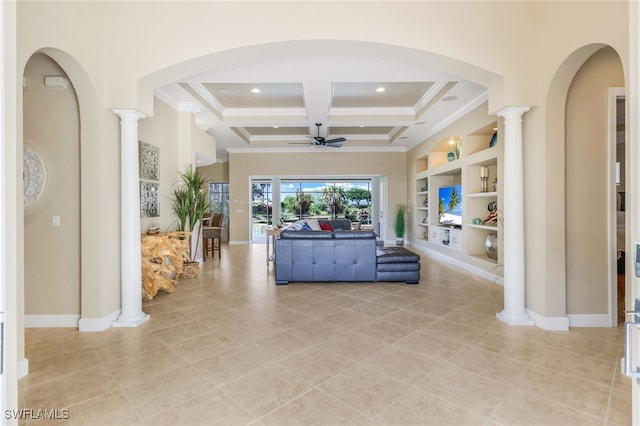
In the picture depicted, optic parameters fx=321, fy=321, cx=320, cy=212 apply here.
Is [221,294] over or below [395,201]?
below

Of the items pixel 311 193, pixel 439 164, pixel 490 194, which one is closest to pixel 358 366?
pixel 490 194

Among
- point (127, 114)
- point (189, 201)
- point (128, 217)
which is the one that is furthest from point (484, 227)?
point (127, 114)

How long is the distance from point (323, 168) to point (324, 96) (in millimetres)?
4734

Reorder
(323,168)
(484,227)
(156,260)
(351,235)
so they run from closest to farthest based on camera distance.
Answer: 1. (156,260)
2. (351,235)
3. (484,227)
4. (323,168)

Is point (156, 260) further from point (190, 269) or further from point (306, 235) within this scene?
point (306, 235)

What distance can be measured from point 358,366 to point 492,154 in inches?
175

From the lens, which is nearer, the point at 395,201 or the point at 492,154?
the point at 492,154

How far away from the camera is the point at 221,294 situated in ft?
15.5

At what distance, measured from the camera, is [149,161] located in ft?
16.7

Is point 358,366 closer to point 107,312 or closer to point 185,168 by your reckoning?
point 107,312

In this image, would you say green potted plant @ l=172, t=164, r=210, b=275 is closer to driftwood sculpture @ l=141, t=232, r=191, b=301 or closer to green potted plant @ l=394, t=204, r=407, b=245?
driftwood sculpture @ l=141, t=232, r=191, b=301

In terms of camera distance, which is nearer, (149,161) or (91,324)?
(91,324)

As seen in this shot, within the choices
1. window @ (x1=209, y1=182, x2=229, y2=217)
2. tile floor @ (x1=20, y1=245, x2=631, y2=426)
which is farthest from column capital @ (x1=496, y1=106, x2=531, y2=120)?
window @ (x1=209, y1=182, x2=229, y2=217)

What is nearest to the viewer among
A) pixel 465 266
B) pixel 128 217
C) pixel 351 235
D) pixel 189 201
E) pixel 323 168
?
pixel 128 217
